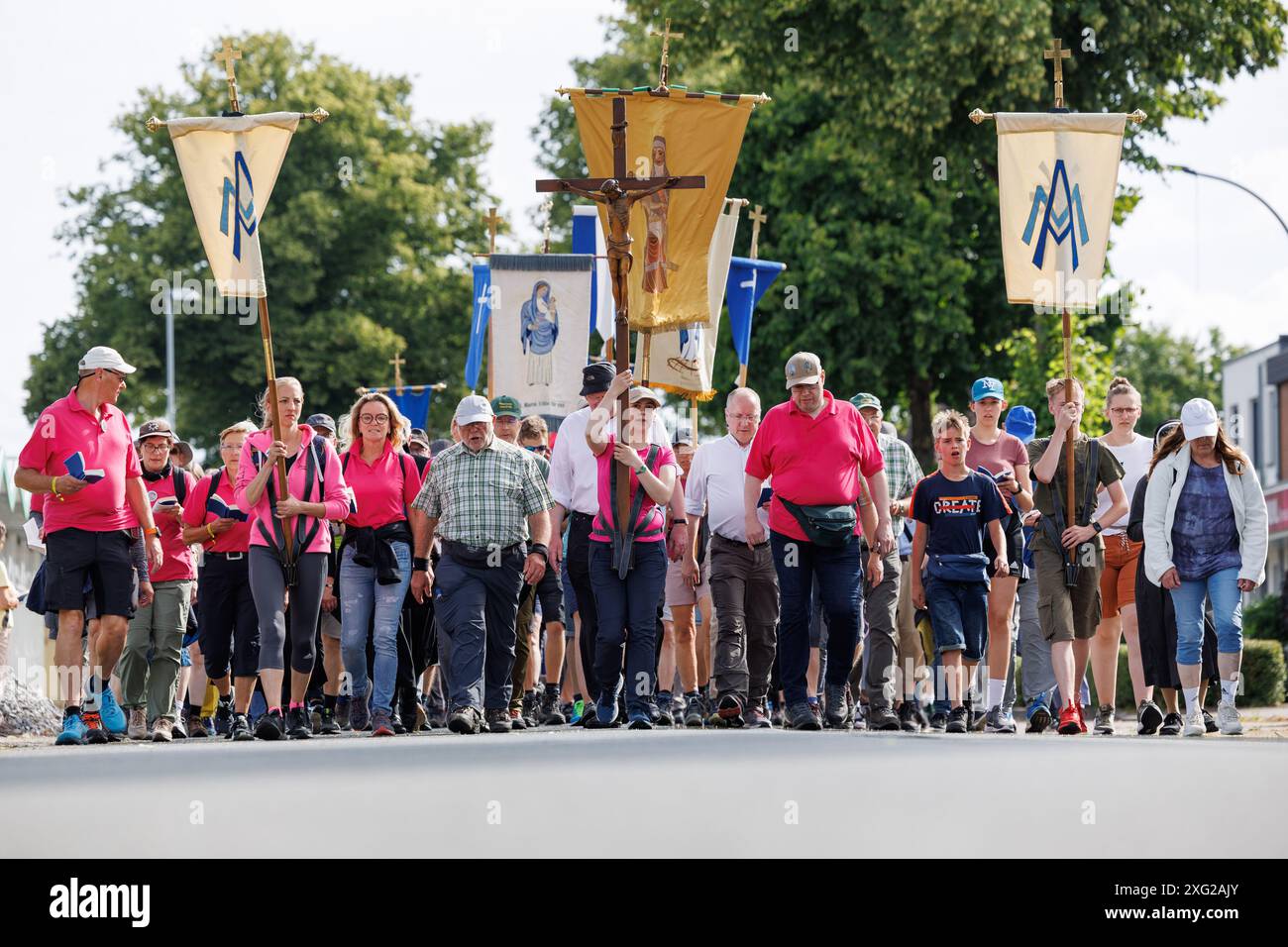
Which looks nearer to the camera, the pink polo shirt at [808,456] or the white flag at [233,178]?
the pink polo shirt at [808,456]

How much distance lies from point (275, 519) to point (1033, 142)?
628 centimetres

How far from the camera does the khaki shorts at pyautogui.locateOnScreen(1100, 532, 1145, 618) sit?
544 inches

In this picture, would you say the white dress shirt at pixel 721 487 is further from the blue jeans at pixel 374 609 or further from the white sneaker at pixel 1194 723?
the white sneaker at pixel 1194 723

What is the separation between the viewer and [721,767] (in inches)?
345

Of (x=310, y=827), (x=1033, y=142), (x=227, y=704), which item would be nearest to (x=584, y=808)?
(x=310, y=827)

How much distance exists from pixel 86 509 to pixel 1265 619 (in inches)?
801

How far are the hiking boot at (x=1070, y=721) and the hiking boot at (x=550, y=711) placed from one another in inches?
137

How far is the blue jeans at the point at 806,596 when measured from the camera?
1238cm

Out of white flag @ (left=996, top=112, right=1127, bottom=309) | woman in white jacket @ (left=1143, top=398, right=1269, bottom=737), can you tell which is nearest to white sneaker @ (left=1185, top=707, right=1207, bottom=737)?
woman in white jacket @ (left=1143, top=398, right=1269, bottom=737)

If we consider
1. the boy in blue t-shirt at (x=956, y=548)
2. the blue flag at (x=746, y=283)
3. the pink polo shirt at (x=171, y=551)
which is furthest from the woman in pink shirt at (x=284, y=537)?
the blue flag at (x=746, y=283)

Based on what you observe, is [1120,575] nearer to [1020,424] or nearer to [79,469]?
[1020,424]
